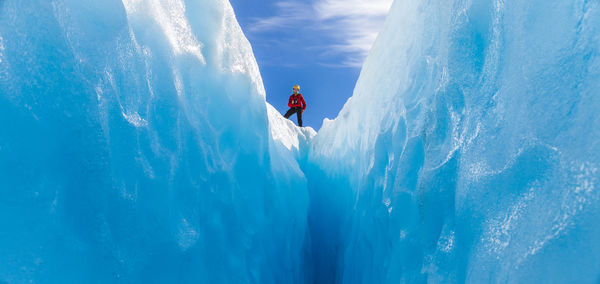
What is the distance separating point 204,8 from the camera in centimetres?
322

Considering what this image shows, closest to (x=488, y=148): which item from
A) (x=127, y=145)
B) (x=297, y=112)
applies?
(x=127, y=145)

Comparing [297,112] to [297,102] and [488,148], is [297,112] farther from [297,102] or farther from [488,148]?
[488,148]

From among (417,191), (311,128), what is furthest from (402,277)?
(311,128)

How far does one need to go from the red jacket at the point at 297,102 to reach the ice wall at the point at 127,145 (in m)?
6.49

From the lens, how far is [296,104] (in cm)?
1012

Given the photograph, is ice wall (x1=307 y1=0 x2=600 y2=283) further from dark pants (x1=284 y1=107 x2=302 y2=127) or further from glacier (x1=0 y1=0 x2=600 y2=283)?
dark pants (x1=284 y1=107 x2=302 y2=127)

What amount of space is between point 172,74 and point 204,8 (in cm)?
77

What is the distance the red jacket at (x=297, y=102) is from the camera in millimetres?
10141

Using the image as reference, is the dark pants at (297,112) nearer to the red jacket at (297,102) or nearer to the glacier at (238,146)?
the red jacket at (297,102)

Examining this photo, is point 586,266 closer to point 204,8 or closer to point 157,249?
point 157,249

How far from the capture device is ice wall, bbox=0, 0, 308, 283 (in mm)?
1944

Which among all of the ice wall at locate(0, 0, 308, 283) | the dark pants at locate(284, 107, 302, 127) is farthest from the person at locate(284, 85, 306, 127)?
the ice wall at locate(0, 0, 308, 283)

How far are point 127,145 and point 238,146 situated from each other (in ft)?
3.87

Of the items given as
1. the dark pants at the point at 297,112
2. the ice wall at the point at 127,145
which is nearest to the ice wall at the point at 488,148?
the ice wall at the point at 127,145
